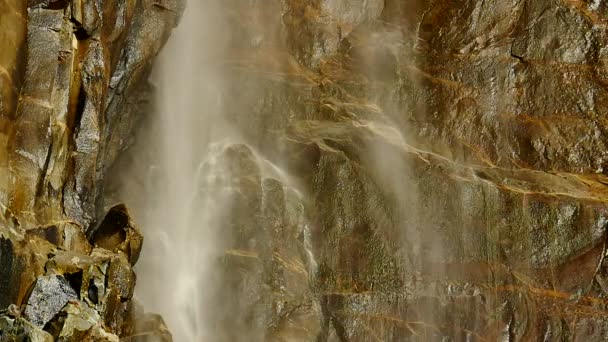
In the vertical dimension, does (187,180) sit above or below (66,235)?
above

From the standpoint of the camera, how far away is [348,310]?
14.9 meters

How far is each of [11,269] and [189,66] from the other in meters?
8.24

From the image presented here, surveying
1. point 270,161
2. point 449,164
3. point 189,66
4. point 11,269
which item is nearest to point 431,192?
point 449,164

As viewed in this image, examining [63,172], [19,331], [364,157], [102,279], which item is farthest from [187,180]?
[19,331]

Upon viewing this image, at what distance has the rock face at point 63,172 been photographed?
11203 millimetres

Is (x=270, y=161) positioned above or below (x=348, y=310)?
above

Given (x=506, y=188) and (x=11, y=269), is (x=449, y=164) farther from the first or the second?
(x=11, y=269)

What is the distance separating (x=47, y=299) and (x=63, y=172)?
2730mm

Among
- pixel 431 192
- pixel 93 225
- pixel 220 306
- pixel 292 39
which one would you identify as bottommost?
pixel 220 306

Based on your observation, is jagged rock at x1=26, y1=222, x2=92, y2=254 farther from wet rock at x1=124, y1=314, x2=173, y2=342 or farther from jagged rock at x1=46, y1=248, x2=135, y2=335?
wet rock at x1=124, y1=314, x2=173, y2=342

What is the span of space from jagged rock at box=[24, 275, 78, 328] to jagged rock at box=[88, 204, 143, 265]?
6.20ft

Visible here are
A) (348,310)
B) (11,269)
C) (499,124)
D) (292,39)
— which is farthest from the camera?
(292,39)

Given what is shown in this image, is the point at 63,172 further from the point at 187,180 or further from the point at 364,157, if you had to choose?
the point at 364,157

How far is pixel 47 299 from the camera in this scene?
1129 cm
